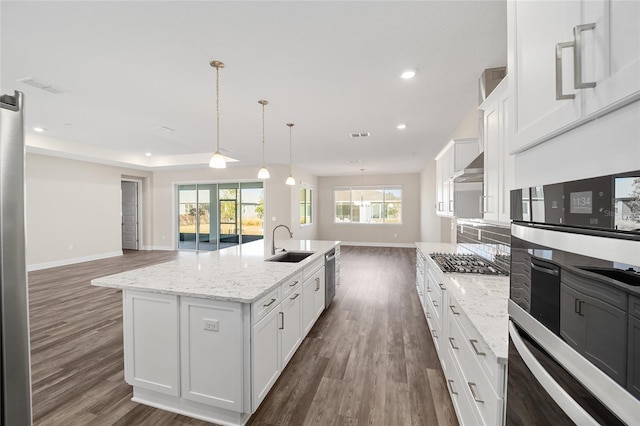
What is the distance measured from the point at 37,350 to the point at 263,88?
3.58 metres

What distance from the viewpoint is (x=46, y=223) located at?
244 inches

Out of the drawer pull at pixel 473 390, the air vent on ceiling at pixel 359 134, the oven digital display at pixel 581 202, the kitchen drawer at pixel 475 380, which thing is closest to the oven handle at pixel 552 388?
the oven digital display at pixel 581 202

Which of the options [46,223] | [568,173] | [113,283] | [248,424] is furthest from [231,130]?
[46,223]

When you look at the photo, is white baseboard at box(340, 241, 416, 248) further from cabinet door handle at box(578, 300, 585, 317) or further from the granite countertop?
cabinet door handle at box(578, 300, 585, 317)

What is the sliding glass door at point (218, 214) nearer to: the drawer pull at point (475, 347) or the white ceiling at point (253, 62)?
the white ceiling at point (253, 62)

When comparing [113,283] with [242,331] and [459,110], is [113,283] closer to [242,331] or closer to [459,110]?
[242,331]

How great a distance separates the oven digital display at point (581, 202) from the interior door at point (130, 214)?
1084 centimetres

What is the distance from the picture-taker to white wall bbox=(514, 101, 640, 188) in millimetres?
414

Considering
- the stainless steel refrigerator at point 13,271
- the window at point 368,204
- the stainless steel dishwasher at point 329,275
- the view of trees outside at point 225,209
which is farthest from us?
the window at point 368,204

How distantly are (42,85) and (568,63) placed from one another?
463 centimetres

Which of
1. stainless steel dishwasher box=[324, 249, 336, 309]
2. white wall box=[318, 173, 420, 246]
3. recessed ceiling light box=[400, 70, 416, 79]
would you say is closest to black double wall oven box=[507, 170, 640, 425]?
recessed ceiling light box=[400, 70, 416, 79]

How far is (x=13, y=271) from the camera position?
73 cm

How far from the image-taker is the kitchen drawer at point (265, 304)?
1.76m

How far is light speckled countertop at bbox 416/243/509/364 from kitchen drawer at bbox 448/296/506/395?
3 cm
